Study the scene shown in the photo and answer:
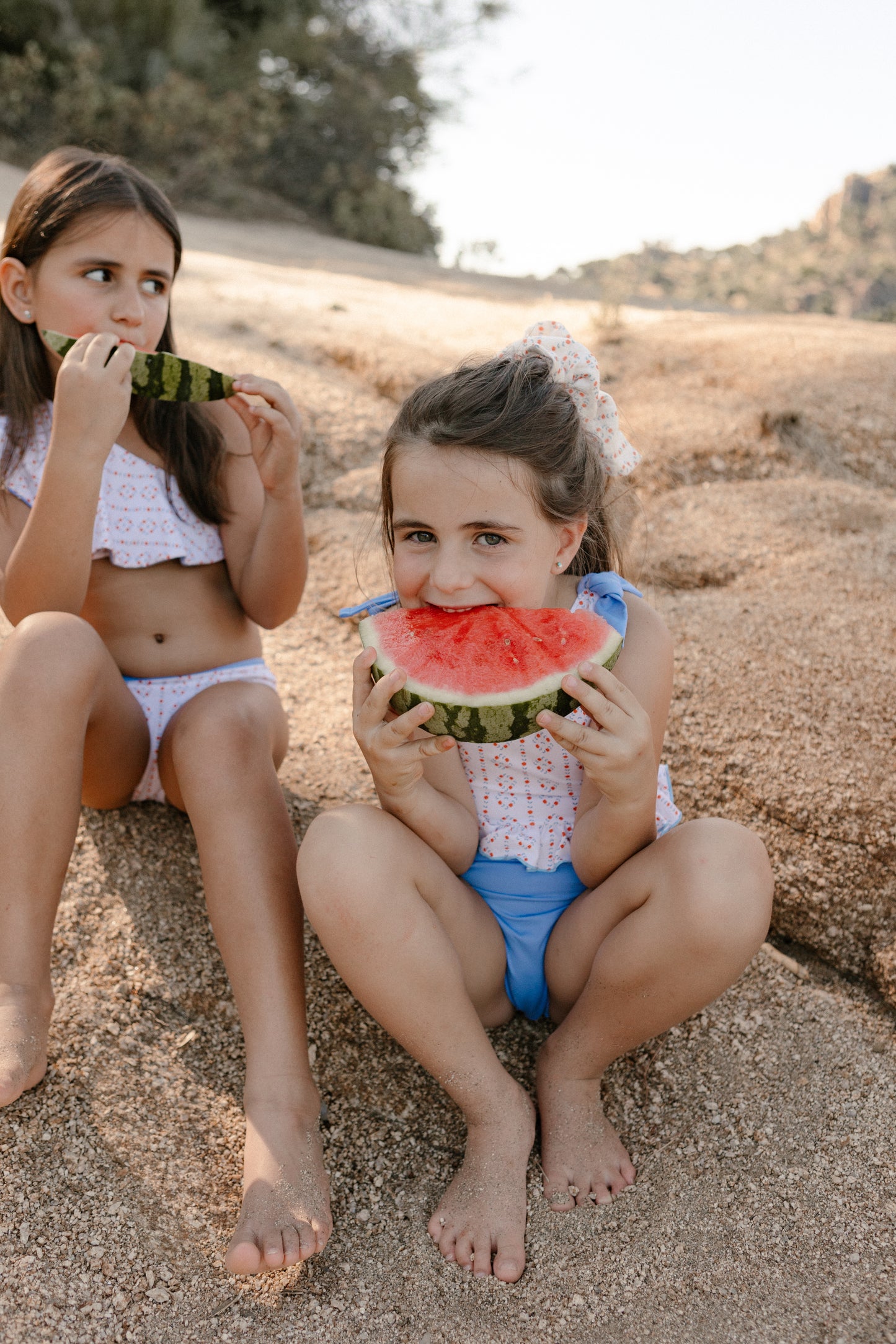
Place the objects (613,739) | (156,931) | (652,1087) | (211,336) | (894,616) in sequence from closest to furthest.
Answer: (613,739)
(652,1087)
(156,931)
(894,616)
(211,336)

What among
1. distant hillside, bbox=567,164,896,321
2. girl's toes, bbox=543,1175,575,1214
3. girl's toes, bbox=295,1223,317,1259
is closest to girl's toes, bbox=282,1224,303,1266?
girl's toes, bbox=295,1223,317,1259

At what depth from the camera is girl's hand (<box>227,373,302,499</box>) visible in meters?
2.63

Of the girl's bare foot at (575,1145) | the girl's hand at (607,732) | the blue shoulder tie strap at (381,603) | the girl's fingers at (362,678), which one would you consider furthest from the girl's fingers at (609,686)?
the girl's bare foot at (575,1145)

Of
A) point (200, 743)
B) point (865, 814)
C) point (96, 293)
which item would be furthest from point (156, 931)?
point (865, 814)

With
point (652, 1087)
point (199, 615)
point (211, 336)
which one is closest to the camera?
point (652, 1087)

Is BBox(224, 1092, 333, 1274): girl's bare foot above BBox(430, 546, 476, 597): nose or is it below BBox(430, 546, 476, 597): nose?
below

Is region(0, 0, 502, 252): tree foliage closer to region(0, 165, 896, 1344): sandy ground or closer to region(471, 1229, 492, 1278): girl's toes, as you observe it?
region(0, 165, 896, 1344): sandy ground

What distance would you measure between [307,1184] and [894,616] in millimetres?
2580

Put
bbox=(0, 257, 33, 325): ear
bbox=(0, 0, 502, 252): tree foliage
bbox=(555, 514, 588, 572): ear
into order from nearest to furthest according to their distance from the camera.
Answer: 1. bbox=(555, 514, 588, 572): ear
2. bbox=(0, 257, 33, 325): ear
3. bbox=(0, 0, 502, 252): tree foliage

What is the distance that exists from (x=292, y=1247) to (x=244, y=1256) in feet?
0.31

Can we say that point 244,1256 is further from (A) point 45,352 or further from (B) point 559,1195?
(A) point 45,352

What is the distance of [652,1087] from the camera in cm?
237

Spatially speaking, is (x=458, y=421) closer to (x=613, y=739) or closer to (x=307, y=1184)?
(x=613, y=739)

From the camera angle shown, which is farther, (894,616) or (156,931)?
(894,616)
